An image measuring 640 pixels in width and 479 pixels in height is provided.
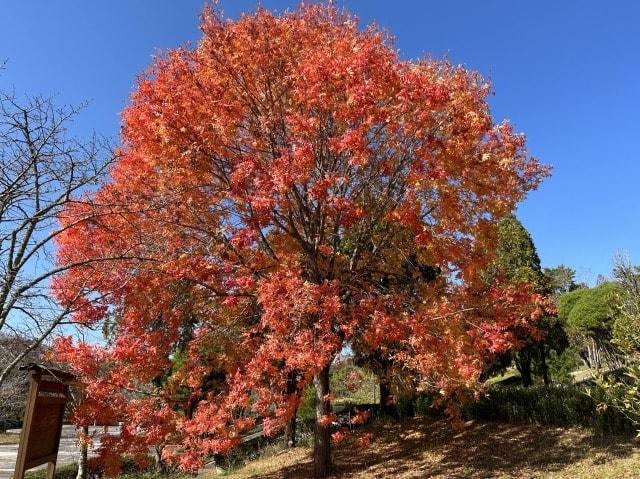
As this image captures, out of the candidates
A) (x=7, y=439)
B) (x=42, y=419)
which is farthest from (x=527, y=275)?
(x=7, y=439)

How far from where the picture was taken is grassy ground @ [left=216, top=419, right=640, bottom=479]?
990cm

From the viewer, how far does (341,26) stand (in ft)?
→ 37.6

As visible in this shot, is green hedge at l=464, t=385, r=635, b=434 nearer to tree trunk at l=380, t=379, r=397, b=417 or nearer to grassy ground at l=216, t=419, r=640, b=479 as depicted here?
grassy ground at l=216, t=419, r=640, b=479

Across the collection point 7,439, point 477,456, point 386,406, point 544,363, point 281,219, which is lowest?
point 477,456

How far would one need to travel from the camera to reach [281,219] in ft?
40.7

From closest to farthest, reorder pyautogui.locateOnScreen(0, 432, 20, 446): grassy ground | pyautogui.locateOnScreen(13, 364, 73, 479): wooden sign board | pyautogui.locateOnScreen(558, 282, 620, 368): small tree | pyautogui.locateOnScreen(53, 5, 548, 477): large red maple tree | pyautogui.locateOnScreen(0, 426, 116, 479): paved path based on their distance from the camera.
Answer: pyautogui.locateOnScreen(13, 364, 73, 479): wooden sign board → pyautogui.locateOnScreen(53, 5, 548, 477): large red maple tree → pyautogui.locateOnScreen(558, 282, 620, 368): small tree → pyautogui.locateOnScreen(0, 426, 116, 479): paved path → pyautogui.locateOnScreen(0, 432, 20, 446): grassy ground

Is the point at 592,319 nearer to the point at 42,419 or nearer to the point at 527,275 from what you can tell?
the point at 527,275

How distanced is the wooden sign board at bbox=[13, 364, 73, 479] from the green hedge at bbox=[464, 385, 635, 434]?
30.3 ft

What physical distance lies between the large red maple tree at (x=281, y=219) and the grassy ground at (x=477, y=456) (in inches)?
65.9

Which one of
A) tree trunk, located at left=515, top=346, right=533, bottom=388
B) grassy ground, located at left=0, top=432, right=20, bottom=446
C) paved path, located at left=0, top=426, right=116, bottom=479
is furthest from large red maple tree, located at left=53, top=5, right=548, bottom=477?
grassy ground, located at left=0, top=432, right=20, bottom=446

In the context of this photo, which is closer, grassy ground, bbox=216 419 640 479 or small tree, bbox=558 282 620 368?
grassy ground, bbox=216 419 640 479

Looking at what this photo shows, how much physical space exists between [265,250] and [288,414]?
4118mm

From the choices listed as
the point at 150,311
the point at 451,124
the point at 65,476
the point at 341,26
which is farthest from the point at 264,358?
the point at 65,476

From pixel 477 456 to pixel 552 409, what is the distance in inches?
117
